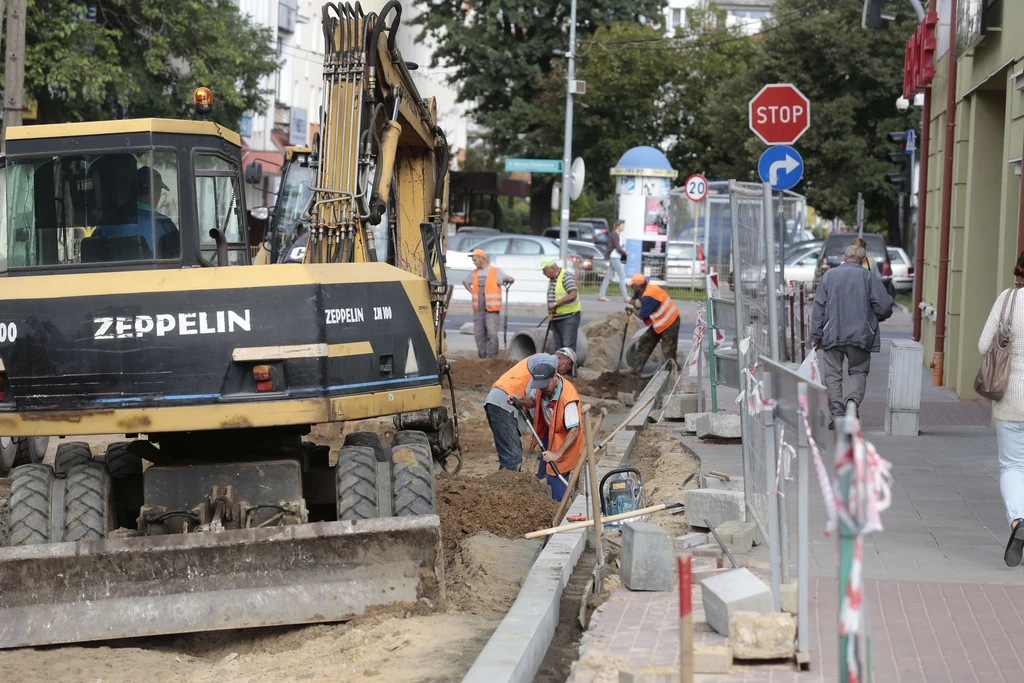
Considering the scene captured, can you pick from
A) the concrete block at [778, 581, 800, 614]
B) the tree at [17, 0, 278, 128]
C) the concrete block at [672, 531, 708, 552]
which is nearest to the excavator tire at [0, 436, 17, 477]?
the concrete block at [672, 531, 708, 552]

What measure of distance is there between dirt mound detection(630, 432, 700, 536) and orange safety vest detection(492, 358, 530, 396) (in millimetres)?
1215

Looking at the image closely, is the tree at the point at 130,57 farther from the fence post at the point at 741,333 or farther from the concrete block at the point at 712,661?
the concrete block at the point at 712,661

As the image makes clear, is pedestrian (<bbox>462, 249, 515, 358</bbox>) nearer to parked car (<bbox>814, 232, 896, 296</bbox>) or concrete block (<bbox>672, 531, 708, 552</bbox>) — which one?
concrete block (<bbox>672, 531, 708, 552</bbox>)

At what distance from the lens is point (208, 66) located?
30.5m

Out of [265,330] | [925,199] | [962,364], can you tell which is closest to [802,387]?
[265,330]

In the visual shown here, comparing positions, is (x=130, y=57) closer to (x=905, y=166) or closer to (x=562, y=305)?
(x=562, y=305)

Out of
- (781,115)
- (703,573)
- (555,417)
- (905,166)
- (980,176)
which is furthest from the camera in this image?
(905,166)

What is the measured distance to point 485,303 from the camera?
2052cm

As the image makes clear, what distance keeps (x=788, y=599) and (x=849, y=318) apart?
7280 millimetres

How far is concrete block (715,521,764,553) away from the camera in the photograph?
25.5ft

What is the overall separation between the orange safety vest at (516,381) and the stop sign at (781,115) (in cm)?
397

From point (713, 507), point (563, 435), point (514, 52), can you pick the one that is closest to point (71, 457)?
point (563, 435)

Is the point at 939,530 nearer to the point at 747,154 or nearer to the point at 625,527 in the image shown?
the point at 625,527

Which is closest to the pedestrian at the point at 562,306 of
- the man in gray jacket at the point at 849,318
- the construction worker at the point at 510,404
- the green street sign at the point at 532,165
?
the man in gray jacket at the point at 849,318
